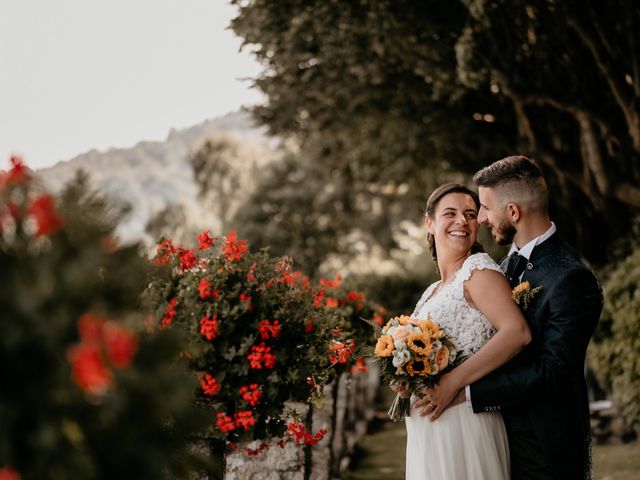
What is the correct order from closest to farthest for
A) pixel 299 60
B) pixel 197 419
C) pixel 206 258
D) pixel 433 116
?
pixel 197 419, pixel 206 258, pixel 299 60, pixel 433 116

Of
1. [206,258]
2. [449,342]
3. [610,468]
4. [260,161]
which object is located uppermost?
[260,161]

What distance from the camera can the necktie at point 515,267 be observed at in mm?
3744

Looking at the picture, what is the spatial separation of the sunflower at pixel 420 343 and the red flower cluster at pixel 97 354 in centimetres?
214

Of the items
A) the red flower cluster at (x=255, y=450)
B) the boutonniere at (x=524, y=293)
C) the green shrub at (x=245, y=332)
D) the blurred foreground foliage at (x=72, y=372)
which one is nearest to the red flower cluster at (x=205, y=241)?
the green shrub at (x=245, y=332)

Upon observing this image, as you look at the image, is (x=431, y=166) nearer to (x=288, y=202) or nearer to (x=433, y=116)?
(x=433, y=116)

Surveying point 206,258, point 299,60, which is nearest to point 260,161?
point 299,60

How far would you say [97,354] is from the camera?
1.32 m

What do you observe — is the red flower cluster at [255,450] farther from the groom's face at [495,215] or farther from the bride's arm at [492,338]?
the groom's face at [495,215]

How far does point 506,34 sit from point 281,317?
25.9ft

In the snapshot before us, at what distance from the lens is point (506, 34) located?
1061cm

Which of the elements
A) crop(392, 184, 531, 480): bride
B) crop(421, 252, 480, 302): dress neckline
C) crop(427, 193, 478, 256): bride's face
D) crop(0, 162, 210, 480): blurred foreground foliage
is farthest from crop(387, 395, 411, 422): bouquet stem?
crop(0, 162, 210, 480): blurred foreground foliage

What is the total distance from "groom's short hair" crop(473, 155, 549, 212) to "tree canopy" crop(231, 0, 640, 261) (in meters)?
5.97

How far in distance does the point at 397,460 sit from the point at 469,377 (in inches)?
293

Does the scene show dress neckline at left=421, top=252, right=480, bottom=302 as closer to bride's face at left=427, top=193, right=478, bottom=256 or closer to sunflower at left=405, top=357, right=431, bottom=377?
bride's face at left=427, top=193, right=478, bottom=256
